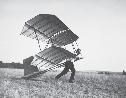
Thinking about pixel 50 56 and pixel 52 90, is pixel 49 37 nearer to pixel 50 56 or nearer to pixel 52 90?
pixel 50 56

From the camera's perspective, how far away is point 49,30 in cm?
997

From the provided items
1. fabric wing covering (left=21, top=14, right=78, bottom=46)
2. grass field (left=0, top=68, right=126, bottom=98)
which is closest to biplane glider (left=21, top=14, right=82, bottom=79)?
fabric wing covering (left=21, top=14, right=78, bottom=46)

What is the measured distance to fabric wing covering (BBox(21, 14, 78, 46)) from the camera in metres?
8.41

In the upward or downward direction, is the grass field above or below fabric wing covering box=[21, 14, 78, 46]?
below

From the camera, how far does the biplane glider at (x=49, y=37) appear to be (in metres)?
8.65

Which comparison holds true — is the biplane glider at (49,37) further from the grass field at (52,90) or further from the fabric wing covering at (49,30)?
the grass field at (52,90)

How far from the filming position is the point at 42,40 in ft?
38.5

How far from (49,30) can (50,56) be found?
2.11 m

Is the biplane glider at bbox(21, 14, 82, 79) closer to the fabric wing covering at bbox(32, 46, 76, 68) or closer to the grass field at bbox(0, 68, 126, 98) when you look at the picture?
the fabric wing covering at bbox(32, 46, 76, 68)

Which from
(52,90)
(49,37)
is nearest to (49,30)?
(49,37)

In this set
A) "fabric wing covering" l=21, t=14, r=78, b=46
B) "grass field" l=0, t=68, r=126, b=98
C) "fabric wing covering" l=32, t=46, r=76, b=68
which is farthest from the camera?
"fabric wing covering" l=32, t=46, r=76, b=68

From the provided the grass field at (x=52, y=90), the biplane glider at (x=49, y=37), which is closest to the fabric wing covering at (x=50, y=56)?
the biplane glider at (x=49, y=37)

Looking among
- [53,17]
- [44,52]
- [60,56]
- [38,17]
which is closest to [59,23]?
[53,17]

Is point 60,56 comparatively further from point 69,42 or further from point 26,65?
point 26,65
